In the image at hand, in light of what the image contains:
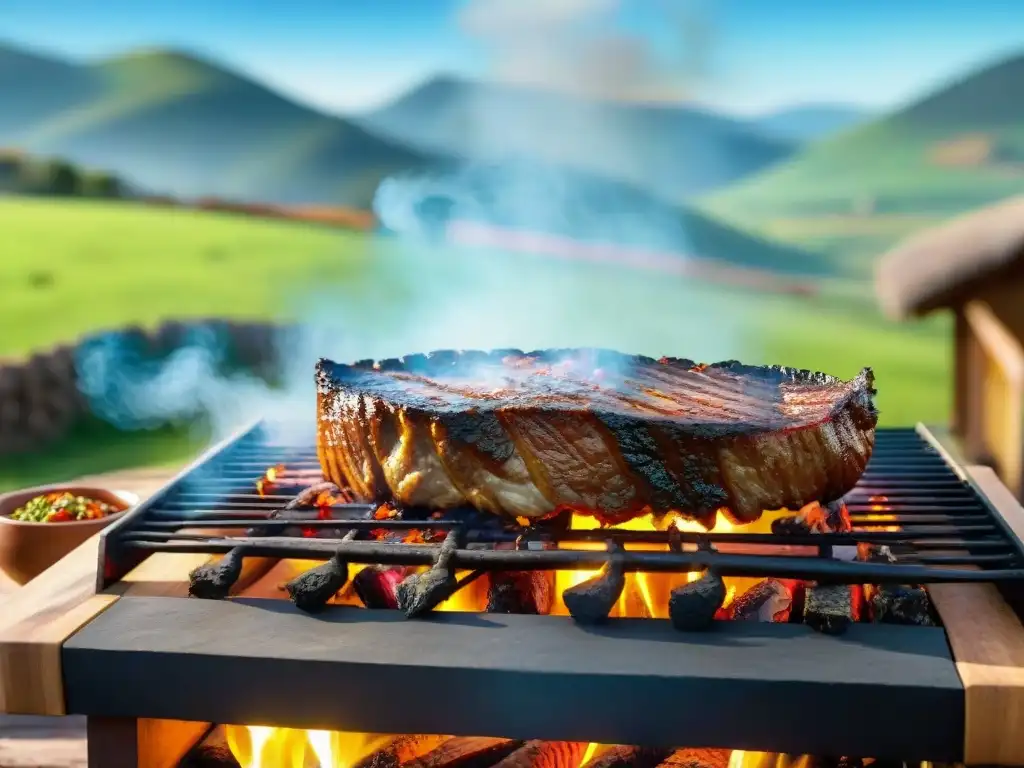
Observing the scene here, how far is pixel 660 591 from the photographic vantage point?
3006 mm

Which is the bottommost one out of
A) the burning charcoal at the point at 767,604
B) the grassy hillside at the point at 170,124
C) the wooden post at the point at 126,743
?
the wooden post at the point at 126,743

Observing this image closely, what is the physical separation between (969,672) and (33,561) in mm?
3027

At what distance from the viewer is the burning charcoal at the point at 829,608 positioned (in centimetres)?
230

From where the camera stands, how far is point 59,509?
12.3 ft

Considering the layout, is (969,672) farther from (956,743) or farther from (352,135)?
(352,135)

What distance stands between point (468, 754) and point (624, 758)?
451 millimetres

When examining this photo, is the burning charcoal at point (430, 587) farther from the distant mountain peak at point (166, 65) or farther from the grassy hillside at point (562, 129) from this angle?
the distant mountain peak at point (166, 65)

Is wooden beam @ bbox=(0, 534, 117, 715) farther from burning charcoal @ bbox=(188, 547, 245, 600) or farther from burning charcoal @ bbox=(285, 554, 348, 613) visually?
burning charcoal @ bbox=(285, 554, 348, 613)

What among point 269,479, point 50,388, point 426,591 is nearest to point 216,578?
point 426,591

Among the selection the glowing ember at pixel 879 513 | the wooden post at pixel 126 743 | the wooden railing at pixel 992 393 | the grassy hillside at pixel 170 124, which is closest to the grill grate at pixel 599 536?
the glowing ember at pixel 879 513

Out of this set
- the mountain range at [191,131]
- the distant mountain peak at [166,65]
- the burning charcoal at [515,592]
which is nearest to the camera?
the burning charcoal at [515,592]

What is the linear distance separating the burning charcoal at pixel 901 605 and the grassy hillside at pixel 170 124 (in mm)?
14817

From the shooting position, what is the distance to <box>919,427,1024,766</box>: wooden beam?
6.72 feet

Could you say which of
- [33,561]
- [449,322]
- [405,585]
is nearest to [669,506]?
[405,585]
